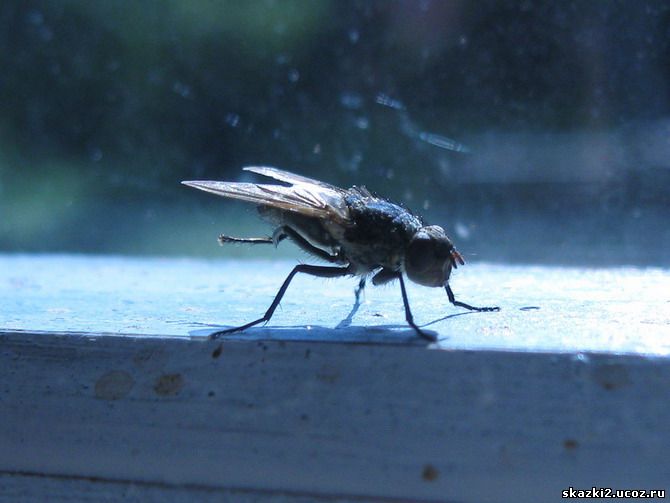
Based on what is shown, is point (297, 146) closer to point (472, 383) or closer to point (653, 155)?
point (653, 155)

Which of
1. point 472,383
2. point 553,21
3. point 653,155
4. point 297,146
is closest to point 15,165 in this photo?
point 297,146

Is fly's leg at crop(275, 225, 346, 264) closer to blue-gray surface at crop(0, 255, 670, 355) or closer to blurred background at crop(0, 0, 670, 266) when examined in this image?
blue-gray surface at crop(0, 255, 670, 355)

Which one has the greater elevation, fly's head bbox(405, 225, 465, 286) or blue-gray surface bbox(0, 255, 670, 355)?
fly's head bbox(405, 225, 465, 286)

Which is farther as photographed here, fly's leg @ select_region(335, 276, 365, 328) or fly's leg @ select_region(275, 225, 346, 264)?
fly's leg @ select_region(275, 225, 346, 264)

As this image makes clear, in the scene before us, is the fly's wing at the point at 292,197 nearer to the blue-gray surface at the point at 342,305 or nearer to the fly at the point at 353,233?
the fly at the point at 353,233

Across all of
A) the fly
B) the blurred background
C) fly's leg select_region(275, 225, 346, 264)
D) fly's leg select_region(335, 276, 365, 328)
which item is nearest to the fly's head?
the fly

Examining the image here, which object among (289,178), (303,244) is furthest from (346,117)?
(303,244)

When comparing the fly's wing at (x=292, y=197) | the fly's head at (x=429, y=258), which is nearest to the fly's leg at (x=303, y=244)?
the fly's wing at (x=292, y=197)
